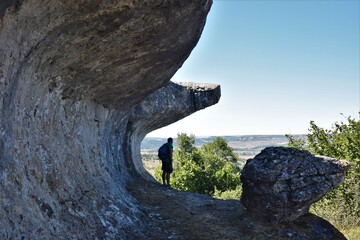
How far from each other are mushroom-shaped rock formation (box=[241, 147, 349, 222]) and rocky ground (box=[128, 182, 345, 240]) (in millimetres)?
412

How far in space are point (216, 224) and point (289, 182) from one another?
118 inches

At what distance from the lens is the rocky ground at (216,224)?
39.6ft

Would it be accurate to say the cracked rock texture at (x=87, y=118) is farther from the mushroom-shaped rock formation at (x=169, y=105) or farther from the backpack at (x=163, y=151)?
the mushroom-shaped rock formation at (x=169, y=105)

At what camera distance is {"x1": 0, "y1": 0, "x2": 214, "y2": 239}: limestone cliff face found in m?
7.85

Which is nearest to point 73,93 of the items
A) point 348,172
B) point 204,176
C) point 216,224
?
point 216,224

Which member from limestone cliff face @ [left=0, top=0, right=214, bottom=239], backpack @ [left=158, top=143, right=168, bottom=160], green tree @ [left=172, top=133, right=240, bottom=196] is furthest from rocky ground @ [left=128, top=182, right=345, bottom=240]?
green tree @ [left=172, top=133, right=240, bottom=196]

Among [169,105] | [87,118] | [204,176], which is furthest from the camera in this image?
[204,176]

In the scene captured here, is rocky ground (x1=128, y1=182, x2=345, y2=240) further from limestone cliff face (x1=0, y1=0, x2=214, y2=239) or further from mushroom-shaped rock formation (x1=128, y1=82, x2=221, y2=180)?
mushroom-shaped rock formation (x1=128, y1=82, x2=221, y2=180)

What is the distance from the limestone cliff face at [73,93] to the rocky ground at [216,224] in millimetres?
858

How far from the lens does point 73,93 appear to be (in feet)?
39.5

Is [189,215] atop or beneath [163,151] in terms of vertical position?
beneath

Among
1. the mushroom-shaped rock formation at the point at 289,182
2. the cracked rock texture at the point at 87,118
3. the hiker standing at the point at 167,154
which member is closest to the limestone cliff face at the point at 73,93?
the cracked rock texture at the point at 87,118

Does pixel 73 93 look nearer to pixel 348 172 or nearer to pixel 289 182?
pixel 289 182

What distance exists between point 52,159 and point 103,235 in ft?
8.59
